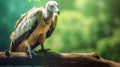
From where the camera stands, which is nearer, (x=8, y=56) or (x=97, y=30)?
(x=8, y=56)

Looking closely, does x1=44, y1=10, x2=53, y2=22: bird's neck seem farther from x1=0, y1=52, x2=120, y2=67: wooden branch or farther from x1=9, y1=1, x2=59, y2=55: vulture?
x1=0, y1=52, x2=120, y2=67: wooden branch

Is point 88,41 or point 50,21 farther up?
point 50,21

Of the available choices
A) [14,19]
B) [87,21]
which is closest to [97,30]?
[87,21]

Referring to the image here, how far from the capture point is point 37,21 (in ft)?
8.64

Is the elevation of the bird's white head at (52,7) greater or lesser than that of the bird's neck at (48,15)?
greater

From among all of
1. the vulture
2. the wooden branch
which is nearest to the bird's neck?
the vulture

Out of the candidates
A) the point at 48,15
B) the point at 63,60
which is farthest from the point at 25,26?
the point at 63,60

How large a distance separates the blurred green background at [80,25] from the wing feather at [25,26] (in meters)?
0.04

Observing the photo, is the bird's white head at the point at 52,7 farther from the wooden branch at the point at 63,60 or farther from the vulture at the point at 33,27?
the wooden branch at the point at 63,60

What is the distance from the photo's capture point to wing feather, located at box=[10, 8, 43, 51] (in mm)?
2635

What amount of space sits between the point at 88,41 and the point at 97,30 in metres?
0.11

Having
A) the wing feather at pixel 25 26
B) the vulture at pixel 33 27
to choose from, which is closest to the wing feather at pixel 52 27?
the vulture at pixel 33 27

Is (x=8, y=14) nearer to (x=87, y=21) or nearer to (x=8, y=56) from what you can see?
(x=8, y=56)

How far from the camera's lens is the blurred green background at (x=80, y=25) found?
271 cm
